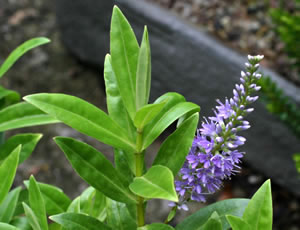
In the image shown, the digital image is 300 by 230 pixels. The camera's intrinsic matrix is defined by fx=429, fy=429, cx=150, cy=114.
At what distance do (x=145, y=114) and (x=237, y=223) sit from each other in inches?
7.3

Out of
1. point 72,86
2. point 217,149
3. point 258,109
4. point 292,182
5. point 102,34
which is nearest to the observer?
point 217,149

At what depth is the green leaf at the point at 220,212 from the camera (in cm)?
64

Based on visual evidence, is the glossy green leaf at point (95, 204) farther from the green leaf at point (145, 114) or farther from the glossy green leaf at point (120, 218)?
the green leaf at point (145, 114)

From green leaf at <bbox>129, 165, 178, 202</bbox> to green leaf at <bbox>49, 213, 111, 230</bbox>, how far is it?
0.10 meters

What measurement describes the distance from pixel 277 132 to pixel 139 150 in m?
1.59

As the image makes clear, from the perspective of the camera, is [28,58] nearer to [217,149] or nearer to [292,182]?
[292,182]

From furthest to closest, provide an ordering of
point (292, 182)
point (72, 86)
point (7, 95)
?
point (72, 86)
point (292, 182)
point (7, 95)

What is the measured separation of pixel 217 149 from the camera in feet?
1.93

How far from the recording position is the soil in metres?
2.31

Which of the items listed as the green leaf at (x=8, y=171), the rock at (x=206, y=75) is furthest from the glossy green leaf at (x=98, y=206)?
the rock at (x=206, y=75)

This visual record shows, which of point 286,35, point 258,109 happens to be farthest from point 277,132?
point 286,35

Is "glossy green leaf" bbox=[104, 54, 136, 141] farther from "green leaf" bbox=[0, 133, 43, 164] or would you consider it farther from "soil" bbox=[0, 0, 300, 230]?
"soil" bbox=[0, 0, 300, 230]

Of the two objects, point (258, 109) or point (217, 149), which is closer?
point (217, 149)

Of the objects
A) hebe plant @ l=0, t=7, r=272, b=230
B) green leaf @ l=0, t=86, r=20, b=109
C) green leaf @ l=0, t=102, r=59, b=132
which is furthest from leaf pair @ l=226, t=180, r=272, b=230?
green leaf @ l=0, t=86, r=20, b=109
